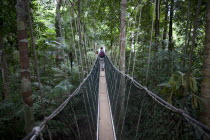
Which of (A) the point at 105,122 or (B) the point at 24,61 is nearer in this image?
(B) the point at 24,61

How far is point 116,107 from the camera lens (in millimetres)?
2322

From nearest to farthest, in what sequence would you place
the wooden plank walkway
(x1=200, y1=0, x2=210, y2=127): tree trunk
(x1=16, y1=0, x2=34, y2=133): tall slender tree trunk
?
(x1=200, y1=0, x2=210, y2=127): tree trunk → (x1=16, y1=0, x2=34, y2=133): tall slender tree trunk → the wooden plank walkway

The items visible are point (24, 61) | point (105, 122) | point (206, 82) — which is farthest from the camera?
point (105, 122)

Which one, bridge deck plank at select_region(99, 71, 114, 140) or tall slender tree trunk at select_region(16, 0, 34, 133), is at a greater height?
tall slender tree trunk at select_region(16, 0, 34, 133)

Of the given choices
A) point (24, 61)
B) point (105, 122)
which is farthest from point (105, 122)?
point (24, 61)

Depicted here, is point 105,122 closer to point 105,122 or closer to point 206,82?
point 105,122

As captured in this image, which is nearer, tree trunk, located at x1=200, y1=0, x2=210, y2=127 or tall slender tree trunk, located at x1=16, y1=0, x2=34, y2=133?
tree trunk, located at x1=200, y1=0, x2=210, y2=127

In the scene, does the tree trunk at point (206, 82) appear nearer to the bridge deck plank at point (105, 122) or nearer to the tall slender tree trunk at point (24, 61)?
the tall slender tree trunk at point (24, 61)

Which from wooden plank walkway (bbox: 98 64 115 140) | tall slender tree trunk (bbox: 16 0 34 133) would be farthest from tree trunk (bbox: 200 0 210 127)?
wooden plank walkway (bbox: 98 64 115 140)

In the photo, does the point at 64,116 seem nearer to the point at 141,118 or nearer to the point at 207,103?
the point at 141,118

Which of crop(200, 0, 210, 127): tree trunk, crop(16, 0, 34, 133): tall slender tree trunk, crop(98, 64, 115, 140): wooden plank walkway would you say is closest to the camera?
crop(200, 0, 210, 127): tree trunk

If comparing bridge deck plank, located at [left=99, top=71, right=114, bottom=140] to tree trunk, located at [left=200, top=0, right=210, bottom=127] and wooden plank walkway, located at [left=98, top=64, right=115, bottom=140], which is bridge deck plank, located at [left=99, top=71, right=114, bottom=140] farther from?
tree trunk, located at [left=200, top=0, right=210, bottom=127]

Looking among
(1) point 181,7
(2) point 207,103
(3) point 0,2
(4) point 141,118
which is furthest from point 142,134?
(1) point 181,7

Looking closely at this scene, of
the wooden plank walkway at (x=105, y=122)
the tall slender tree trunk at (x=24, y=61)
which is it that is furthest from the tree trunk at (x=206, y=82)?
the wooden plank walkway at (x=105, y=122)
